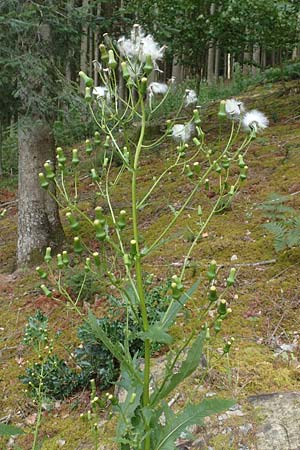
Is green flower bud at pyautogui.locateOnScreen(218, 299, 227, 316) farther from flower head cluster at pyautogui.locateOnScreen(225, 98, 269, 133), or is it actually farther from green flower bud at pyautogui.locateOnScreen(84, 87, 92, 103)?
green flower bud at pyautogui.locateOnScreen(84, 87, 92, 103)

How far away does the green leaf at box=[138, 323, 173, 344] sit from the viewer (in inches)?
63.7

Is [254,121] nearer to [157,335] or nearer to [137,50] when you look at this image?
[137,50]

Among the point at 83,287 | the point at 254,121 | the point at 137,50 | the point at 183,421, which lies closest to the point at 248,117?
the point at 254,121

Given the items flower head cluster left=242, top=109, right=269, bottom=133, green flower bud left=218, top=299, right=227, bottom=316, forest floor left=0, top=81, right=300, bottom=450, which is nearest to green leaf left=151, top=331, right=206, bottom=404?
green flower bud left=218, top=299, right=227, bottom=316

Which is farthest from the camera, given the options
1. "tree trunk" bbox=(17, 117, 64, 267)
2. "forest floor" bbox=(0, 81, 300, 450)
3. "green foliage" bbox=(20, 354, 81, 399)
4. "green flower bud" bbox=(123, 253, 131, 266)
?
"tree trunk" bbox=(17, 117, 64, 267)

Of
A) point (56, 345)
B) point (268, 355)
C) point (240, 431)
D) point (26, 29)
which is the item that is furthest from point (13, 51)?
point (240, 431)

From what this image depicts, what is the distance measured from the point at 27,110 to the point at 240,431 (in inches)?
145

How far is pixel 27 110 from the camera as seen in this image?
16.7 feet

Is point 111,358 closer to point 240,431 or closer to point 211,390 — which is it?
point 211,390

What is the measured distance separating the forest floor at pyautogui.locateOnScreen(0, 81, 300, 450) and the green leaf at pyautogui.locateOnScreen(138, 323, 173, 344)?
1.55ft

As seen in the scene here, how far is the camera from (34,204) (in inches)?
220

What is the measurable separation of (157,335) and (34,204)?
4192mm

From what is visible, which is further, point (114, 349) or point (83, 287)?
point (83, 287)

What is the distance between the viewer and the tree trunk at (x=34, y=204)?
5.49 m
